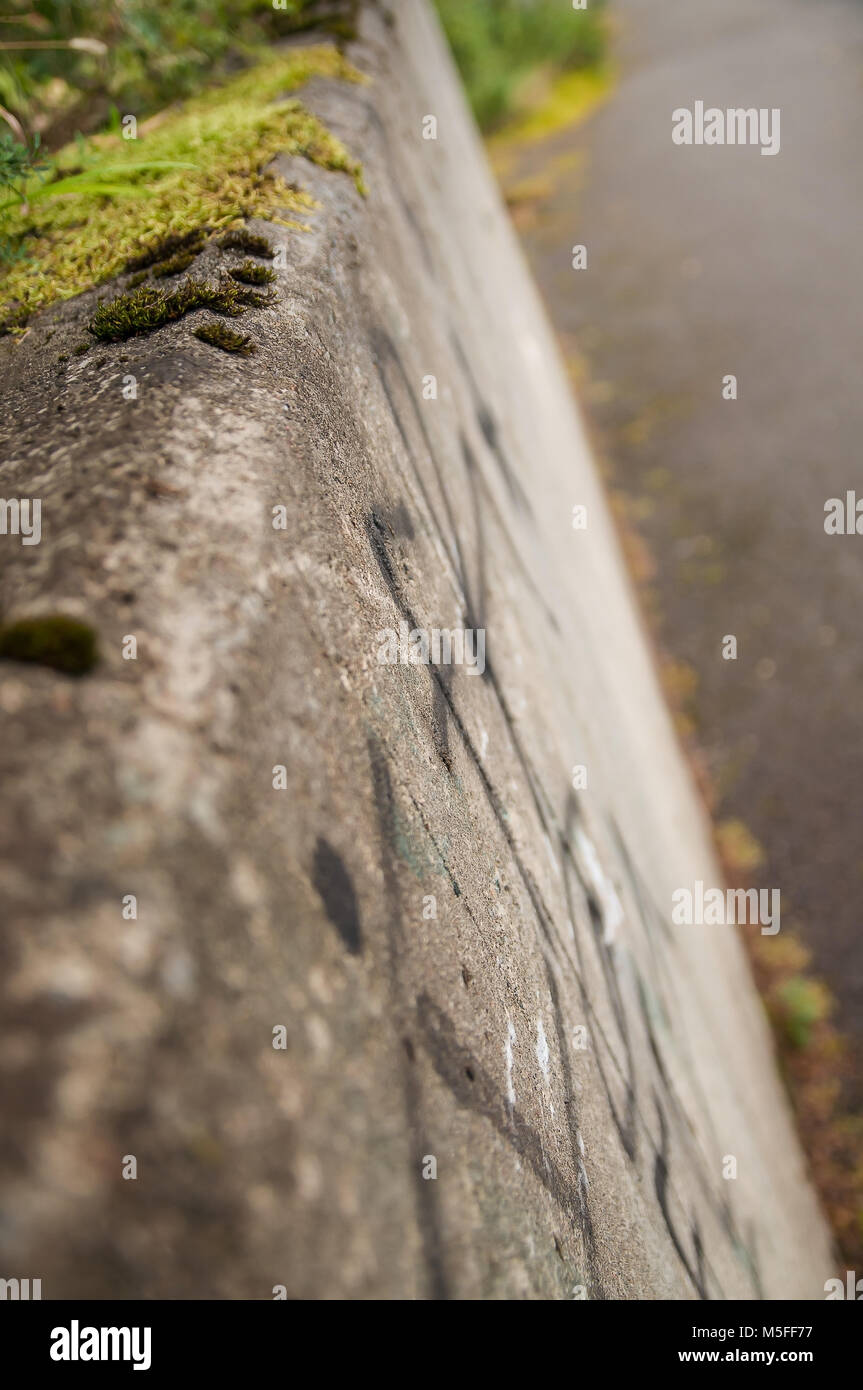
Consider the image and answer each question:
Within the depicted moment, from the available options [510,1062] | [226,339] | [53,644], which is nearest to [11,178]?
[226,339]

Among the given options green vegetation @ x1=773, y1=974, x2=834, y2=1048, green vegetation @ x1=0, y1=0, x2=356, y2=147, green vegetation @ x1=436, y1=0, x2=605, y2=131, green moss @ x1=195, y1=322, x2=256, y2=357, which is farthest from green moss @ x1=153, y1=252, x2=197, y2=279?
green vegetation @ x1=436, y1=0, x2=605, y2=131

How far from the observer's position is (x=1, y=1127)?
44 centimetres

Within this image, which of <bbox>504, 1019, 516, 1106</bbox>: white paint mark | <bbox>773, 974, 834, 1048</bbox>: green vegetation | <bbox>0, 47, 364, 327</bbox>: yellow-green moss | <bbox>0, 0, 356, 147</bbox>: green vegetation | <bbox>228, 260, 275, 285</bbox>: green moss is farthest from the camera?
<bbox>773, 974, 834, 1048</bbox>: green vegetation

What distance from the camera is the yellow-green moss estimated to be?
115 cm

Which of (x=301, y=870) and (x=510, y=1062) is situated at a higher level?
(x=301, y=870)

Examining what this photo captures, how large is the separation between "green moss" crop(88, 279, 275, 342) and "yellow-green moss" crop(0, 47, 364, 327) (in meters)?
0.19

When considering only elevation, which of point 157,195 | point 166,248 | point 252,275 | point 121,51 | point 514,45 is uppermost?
point 514,45

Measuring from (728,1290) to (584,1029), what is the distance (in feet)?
3.20

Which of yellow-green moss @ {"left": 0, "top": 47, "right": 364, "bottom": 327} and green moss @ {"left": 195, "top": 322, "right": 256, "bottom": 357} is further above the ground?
yellow-green moss @ {"left": 0, "top": 47, "right": 364, "bottom": 327}

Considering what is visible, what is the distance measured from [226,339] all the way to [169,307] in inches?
5.3

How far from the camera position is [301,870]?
633 mm

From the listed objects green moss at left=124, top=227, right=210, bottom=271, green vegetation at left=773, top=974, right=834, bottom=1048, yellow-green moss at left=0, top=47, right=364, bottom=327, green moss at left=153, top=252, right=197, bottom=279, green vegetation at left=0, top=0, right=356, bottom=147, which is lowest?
green vegetation at left=773, top=974, right=834, bottom=1048

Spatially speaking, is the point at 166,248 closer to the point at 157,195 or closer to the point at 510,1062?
the point at 157,195

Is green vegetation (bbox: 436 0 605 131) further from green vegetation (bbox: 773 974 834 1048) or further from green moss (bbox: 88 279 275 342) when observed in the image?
green moss (bbox: 88 279 275 342)
